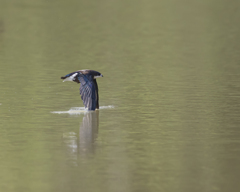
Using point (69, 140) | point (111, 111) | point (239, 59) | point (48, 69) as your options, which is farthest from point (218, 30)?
point (69, 140)

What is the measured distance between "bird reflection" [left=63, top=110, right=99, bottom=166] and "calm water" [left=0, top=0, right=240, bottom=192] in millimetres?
22

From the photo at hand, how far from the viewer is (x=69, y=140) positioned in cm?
1544

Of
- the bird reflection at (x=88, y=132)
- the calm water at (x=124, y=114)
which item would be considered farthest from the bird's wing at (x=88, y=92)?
the calm water at (x=124, y=114)

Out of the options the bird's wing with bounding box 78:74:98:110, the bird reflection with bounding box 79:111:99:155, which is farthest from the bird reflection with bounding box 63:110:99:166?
the bird's wing with bounding box 78:74:98:110

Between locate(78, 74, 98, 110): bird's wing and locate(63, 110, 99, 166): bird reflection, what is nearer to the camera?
locate(63, 110, 99, 166): bird reflection

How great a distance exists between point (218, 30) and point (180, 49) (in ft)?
42.3

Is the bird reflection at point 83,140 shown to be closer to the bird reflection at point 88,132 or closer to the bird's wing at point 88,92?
the bird reflection at point 88,132

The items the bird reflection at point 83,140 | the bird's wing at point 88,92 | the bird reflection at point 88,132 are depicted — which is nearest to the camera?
the bird reflection at point 83,140

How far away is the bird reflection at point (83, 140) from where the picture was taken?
14109 mm

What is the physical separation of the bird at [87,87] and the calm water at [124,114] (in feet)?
1.47

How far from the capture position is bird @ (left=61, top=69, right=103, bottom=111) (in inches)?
763

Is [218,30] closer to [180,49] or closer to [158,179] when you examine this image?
[180,49]

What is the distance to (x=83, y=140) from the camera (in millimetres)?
15469

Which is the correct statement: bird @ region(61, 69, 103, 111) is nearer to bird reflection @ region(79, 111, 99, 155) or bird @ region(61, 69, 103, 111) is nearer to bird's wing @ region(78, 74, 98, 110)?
bird's wing @ region(78, 74, 98, 110)
